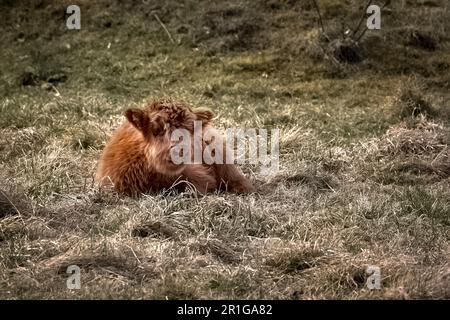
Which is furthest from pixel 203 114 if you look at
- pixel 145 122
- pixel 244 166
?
pixel 244 166

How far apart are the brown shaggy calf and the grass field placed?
17cm

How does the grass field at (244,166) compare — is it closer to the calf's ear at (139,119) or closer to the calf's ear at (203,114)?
the calf's ear at (139,119)

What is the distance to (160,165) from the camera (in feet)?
24.0

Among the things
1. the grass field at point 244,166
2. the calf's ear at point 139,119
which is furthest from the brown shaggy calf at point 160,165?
the grass field at point 244,166

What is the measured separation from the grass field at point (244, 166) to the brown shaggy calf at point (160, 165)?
173 millimetres

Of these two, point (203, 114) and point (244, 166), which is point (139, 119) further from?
point (244, 166)

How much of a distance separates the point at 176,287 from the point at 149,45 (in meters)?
8.46

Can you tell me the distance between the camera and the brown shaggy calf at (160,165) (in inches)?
288

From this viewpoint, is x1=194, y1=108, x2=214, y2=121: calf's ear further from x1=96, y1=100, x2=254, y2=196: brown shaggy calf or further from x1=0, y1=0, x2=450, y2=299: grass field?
x1=0, y1=0, x2=450, y2=299: grass field

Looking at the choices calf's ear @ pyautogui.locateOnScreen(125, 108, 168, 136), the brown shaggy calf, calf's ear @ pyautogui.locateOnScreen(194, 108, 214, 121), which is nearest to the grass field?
the brown shaggy calf

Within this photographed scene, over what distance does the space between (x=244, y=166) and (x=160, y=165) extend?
1.47 meters

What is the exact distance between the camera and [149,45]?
13398 millimetres

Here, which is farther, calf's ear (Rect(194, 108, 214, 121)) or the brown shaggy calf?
calf's ear (Rect(194, 108, 214, 121))

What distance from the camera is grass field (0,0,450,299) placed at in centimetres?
568
